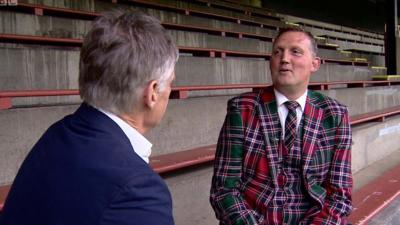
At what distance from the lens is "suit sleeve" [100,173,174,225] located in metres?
0.70

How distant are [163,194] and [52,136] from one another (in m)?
0.23

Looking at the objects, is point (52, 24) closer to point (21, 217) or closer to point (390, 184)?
point (390, 184)

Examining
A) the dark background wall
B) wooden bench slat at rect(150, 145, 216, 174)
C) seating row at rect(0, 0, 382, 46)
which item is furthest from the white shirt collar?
the dark background wall

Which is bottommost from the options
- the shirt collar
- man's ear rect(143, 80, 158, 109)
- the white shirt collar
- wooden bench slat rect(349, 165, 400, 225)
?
wooden bench slat rect(349, 165, 400, 225)

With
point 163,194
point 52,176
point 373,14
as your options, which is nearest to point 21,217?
point 52,176

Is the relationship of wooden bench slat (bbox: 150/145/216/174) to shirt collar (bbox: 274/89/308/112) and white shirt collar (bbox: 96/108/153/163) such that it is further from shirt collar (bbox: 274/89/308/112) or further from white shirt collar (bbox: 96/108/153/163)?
white shirt collar (bbox: 96/108/153/163)

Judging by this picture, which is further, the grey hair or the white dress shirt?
the white dress shirt

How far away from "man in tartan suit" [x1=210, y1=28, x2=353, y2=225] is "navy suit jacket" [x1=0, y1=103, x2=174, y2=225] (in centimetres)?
92

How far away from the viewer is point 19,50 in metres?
3.05

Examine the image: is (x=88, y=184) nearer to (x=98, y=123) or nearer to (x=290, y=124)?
(x=98, y=123)

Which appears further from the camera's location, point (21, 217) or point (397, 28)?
point (397, 28)

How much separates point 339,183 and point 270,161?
26 cm

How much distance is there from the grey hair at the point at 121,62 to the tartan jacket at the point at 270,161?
0.88 metres

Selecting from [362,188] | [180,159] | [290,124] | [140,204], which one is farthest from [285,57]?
[362,188]
